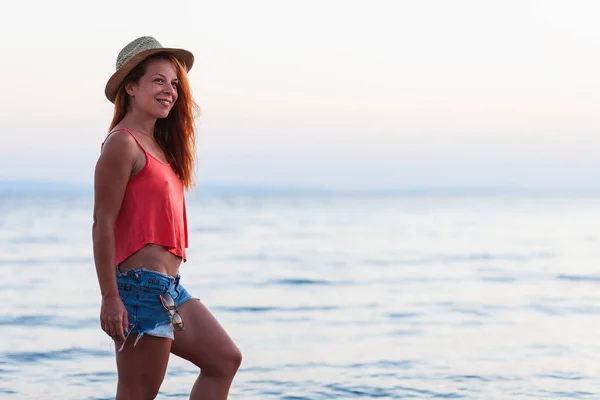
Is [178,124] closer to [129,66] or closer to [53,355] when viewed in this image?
[129,66]

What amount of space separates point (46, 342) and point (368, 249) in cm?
1692

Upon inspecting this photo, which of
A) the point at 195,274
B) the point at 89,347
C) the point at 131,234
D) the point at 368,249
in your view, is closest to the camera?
the point at 131,234

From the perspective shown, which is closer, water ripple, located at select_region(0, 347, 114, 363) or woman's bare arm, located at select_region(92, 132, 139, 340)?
woman's bare arm, located at select_region(92, 132, 139, 340)

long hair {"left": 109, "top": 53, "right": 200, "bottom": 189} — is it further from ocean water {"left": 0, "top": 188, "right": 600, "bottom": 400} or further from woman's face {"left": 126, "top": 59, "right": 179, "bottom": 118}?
ocean water {"left": 0, "top": 188, "right": 600, "bottom": 400}

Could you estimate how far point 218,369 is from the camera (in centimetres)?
371

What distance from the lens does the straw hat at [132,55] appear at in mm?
3572

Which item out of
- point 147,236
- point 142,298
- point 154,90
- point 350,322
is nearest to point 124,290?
point 142,298

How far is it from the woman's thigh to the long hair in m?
0.54

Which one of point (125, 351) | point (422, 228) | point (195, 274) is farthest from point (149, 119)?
point (422, 228)

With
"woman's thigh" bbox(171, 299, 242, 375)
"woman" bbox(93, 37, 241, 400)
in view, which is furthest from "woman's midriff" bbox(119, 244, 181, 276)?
"woman's thigh" bbox(171, 299, 242, 375)

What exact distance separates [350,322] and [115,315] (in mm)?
8032

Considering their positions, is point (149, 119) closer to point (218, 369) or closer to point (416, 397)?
point (218, 369)

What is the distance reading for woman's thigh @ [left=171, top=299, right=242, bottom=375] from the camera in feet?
12.1

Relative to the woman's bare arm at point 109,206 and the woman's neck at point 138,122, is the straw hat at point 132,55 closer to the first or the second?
the woman's neck at point 138,122
